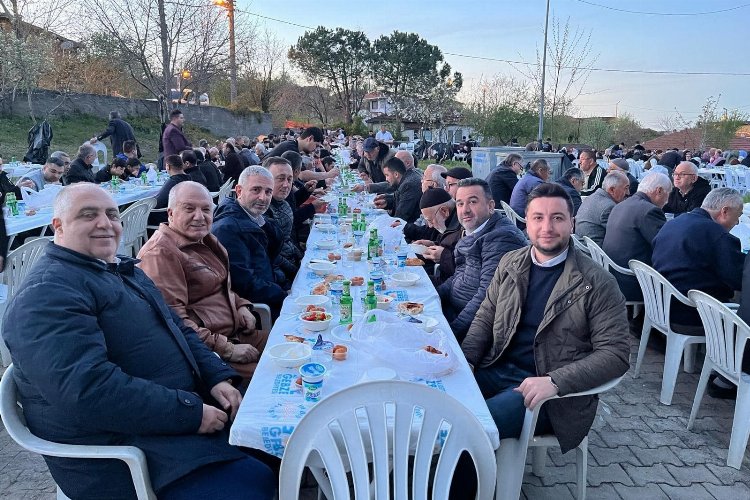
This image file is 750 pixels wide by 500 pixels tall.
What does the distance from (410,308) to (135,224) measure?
4.51 metres

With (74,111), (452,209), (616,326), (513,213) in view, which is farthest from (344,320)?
(74,111)

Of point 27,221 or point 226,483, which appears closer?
point 226,483

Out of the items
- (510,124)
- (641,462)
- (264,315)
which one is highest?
(510,124)

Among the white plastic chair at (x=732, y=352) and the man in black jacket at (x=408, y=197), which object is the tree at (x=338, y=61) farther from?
the white plastic chair at (x=732, y=352)

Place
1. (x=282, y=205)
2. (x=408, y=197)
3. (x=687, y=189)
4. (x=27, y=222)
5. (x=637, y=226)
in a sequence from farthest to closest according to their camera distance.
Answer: (x=687, y=189) → (x=408, y=197) → (x=27, y=222) → (x=282, y=205) → (x=637, y=226)

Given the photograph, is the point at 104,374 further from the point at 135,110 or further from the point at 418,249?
the point at 135,110

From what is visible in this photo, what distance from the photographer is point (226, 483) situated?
5.98 ft

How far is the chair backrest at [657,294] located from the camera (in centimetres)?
333

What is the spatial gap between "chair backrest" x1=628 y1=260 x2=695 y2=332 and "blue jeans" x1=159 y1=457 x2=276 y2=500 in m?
2.73

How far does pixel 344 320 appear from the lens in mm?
2568

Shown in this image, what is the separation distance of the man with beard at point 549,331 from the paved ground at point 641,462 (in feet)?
1.97

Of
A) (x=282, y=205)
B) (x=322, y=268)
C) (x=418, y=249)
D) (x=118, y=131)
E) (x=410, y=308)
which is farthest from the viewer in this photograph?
(x=118, y=131)

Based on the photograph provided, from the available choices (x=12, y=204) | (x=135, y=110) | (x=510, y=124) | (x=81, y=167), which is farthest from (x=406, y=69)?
(x=12, y=204)

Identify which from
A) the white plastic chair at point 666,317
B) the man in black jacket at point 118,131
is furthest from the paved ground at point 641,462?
the man in black jacket at point 118,131
